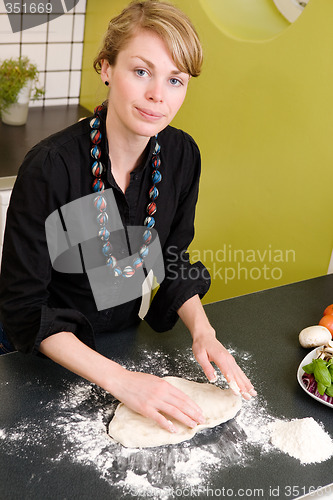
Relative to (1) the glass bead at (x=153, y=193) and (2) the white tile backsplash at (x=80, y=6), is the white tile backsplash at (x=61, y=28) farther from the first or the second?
(1) the glass bead at (x=153, y=193)

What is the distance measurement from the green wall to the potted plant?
1.77 ft

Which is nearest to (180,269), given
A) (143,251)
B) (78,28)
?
(143,251)

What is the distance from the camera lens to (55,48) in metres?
2.57

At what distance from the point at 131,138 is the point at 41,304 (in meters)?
0.38

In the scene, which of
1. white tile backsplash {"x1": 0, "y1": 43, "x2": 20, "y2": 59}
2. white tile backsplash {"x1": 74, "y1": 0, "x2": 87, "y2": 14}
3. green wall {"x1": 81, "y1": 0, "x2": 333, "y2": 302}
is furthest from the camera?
white tile backsplash {"x1": 74, "y1": 0, "x2": 87, "y2": 14}

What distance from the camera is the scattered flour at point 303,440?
3.49 feet

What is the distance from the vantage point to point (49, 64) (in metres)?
2.58

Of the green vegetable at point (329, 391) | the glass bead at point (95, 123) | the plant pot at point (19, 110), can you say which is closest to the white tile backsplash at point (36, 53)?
the plant pot at point (19, 110)

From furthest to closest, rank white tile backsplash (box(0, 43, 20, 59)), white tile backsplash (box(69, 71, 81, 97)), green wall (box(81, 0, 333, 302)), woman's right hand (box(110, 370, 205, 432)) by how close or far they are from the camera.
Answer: white tile backsplash (box(69, 71, 81, 97)) < white tile backsplash (box(0, 43, 20, 59)) < green wall (box(81, 0, 333, 302)) < woman's right hand (box(110, 370, 205, 432))

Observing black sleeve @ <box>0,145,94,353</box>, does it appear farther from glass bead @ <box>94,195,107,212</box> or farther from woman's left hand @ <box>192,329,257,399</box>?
woman's left hand @ <box>192,329,257,399</box>

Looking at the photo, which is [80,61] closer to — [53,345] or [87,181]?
[87,181]

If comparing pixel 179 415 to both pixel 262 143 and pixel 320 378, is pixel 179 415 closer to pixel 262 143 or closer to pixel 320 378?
pixel 320 378

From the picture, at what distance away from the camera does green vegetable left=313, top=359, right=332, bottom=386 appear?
118 centimetres

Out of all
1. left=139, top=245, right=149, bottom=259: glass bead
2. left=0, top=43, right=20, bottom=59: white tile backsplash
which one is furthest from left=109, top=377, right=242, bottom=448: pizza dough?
left=0, top=43, right=20, bottom=59: white tile backsplash
